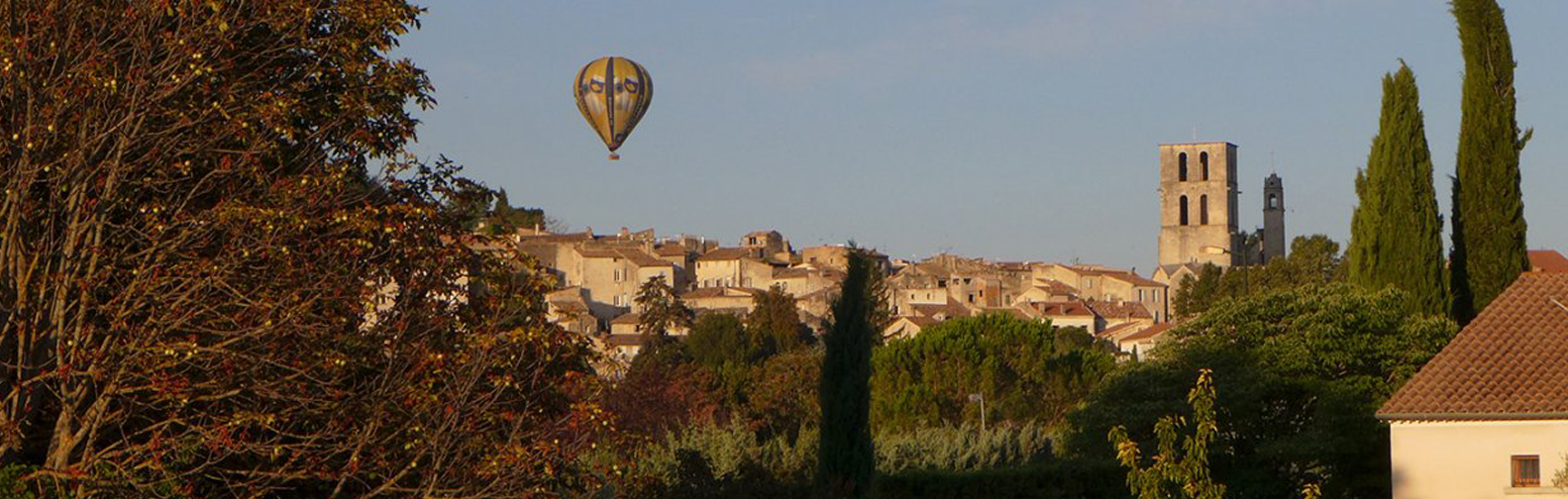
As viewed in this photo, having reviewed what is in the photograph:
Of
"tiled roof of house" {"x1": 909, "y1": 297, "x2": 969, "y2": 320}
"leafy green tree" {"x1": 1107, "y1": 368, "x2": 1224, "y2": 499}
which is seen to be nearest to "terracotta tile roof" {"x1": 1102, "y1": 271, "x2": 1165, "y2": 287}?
"tiled roof of house" {"x1": 909, "y1": 297, "x2": 969, "y2": 320}

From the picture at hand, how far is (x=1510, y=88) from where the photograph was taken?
112ft

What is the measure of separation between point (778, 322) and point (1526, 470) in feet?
229

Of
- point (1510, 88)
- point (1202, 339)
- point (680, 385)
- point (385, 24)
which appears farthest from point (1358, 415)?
point (680, 385)

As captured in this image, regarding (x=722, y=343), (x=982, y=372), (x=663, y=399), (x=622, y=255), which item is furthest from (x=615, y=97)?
(x=622, y=255)

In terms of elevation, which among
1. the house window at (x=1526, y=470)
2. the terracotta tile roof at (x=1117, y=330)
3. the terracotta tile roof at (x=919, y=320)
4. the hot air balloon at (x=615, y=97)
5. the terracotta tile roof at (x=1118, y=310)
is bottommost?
the house window at (x=1526, y=470)

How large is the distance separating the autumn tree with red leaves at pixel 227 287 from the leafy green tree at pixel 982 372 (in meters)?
39.5

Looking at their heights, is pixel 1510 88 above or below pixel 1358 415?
above

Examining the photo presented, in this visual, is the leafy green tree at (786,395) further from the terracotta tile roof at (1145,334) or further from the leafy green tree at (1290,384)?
the terracotta tile roof at (1145,334)

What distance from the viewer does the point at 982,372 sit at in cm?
5591

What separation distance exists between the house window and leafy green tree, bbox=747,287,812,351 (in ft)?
217

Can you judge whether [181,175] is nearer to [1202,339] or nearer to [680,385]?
[1202,339]

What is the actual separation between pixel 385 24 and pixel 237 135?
4.31ft

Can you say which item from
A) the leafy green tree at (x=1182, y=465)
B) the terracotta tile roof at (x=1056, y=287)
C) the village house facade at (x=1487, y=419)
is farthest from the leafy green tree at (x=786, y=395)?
the terracotta tile roof at (x=1056, y=287)

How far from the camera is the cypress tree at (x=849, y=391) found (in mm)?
22344
